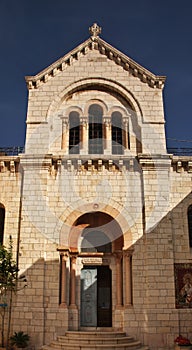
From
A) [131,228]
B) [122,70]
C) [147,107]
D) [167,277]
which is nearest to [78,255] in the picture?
[131,228]

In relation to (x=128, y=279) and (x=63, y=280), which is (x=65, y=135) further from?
(x=128, y=279)

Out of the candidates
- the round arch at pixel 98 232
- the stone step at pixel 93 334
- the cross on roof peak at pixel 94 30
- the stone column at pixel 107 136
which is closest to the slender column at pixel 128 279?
the round arch at pixel 98 232

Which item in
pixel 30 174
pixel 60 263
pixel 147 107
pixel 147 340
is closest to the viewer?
pixel 147 340

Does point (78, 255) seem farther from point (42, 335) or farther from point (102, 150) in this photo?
point (102, 150)

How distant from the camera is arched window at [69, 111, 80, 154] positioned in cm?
1836

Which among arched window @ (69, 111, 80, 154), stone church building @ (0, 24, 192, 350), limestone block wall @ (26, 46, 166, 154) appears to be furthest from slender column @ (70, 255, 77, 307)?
limestone block wall @ (26, 46, 166, 154)

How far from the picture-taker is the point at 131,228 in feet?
54.4

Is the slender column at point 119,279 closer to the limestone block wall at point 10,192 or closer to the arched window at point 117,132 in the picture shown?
→ the limestone block wall at point 10,192

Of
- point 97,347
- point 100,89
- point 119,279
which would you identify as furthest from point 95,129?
point 97,347

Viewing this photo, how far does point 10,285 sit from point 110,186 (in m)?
5.87

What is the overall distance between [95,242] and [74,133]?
5.33m

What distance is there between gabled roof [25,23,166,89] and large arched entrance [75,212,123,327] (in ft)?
23.3

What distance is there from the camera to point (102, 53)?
65.0ft

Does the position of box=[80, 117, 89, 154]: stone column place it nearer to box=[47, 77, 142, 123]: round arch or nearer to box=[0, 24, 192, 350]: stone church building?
box=[0, 24, 192, 350]: stone church building
